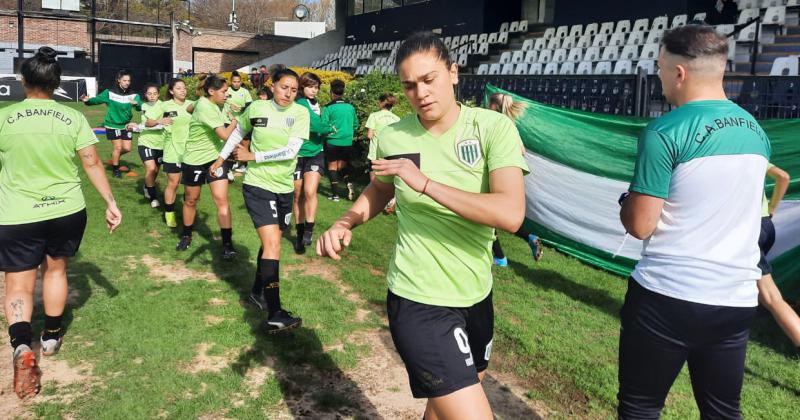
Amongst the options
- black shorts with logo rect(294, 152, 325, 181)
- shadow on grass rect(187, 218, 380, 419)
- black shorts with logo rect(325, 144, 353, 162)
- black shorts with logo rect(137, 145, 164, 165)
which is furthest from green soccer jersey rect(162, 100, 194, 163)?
shadow on grass rect(187, 218, 380, 419)

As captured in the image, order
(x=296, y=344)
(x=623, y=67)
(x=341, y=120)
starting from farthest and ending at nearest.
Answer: (x=623, y=67)
(x=341, y=120)
(x=296, y=344)

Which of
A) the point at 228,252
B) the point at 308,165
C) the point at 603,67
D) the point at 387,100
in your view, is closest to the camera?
the point at 228,252

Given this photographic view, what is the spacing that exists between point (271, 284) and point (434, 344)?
3.09m

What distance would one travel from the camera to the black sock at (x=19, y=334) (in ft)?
14.5

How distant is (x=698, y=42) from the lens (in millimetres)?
2426

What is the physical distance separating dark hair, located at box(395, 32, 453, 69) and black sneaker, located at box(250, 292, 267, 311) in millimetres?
3729

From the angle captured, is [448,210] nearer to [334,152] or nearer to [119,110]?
[334,152]

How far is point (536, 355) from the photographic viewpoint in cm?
509

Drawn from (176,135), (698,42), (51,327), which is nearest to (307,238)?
(176,135)

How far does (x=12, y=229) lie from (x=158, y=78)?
35.8 meters

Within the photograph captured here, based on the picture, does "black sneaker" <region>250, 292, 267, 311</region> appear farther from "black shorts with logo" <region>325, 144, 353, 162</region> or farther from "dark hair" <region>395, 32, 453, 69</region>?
"black shorts with logo" <region>325, 144, 353, 162</region>

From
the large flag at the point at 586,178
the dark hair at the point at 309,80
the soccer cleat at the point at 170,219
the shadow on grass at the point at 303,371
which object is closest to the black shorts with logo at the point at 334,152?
the dark hair at the point at 309,80

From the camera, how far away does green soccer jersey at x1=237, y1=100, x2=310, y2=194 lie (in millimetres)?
5797

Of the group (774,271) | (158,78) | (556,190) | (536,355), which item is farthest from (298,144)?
(158,78)
